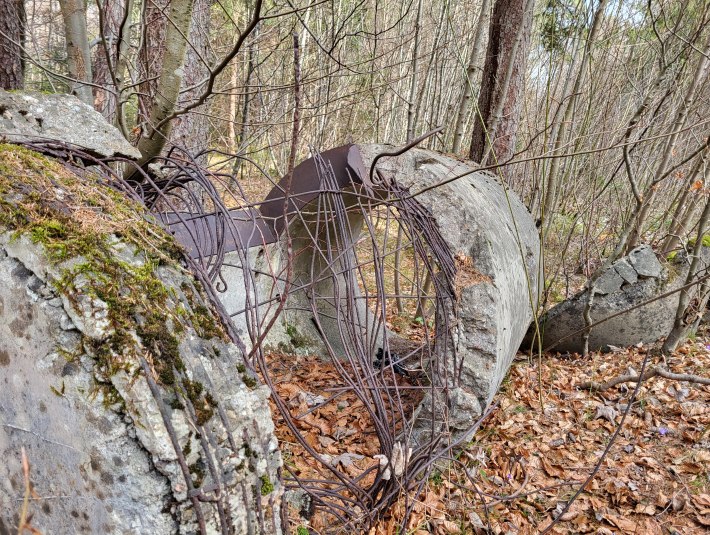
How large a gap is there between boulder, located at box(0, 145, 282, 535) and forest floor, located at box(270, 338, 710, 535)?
1236 mm

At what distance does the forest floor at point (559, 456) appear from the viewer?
2832mm

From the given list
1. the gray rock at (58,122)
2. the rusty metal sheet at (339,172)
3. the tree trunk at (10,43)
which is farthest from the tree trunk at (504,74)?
the tree trunk at (10,43)

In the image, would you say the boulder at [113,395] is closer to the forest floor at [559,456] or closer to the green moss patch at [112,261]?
the green moss patch at [112,261]

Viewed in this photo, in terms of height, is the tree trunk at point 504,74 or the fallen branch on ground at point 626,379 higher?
the tree trunk at point 504,74

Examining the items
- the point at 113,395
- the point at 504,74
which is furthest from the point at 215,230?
the point at 504,74

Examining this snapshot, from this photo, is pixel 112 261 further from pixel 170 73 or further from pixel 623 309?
pixel 623 309

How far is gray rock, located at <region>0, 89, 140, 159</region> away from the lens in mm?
1984

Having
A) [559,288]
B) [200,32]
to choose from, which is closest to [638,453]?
[559,288]

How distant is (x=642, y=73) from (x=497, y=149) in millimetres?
4337

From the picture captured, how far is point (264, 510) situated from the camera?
1.34m

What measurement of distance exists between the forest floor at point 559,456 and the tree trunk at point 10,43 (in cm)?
377

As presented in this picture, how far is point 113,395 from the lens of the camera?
114cm

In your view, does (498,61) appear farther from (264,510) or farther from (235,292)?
(264,510)

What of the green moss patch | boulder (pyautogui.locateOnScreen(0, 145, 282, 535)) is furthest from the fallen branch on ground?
the green moss patch
